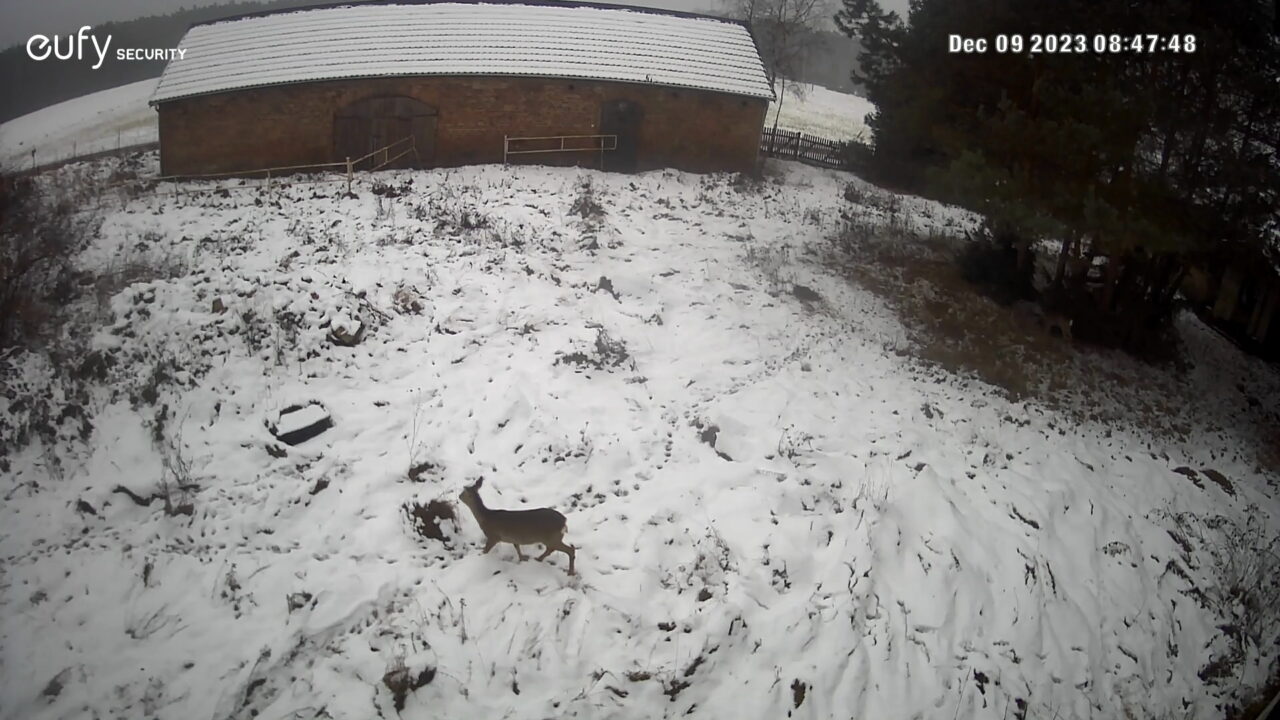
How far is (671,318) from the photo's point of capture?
11.7m

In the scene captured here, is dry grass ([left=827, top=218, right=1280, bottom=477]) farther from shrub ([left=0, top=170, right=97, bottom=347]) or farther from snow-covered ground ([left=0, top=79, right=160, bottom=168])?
snow-covered ground ([left=0, top=79, right=160, bottom=168])

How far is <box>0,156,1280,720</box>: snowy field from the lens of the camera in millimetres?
6094

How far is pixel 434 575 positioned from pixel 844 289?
996 cm

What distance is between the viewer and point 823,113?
1599 inches

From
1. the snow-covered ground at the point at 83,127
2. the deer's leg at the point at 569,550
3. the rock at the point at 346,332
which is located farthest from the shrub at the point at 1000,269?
the snow-covered ground at the point at 83,127

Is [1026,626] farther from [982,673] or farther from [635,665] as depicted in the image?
[635,665]

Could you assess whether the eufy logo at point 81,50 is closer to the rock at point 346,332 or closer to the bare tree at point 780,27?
the rock at point 346,332

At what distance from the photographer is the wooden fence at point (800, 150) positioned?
25.3 meters

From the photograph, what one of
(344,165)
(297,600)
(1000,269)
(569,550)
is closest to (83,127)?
(344,165)

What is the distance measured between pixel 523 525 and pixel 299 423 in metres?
3.56

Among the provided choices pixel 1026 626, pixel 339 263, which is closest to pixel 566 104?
pixel 339 263

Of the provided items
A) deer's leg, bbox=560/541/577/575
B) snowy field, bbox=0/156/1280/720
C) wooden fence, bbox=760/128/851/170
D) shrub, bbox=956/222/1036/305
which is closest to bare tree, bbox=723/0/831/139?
wooden fence, bbox=760/128/851/170
